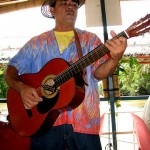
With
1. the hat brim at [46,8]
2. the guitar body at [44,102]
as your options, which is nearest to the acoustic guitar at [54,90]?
the guitar body at [44,102]

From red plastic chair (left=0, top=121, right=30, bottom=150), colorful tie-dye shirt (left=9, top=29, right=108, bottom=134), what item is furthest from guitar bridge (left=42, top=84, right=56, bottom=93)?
red plastic chair (left=0, top=121, right=30, bottom=150)

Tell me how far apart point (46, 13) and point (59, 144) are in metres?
1.23

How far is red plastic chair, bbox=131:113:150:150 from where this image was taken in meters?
2.02

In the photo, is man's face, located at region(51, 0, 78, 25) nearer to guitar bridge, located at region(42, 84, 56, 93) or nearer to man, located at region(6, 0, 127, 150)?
man, located at region(6, 0, 127, 150)

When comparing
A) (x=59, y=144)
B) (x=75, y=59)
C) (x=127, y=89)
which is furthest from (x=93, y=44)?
(x=127, y=89)

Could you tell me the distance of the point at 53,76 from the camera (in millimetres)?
1432

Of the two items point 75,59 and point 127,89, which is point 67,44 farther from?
point 127,89

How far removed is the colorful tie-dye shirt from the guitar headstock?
0.31 m

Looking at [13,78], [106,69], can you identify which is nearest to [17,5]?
[13,78]

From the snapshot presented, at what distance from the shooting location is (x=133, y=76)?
4.01 metres

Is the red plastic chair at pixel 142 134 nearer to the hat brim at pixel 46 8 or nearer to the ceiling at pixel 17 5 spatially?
the hat brim at pixel 46 8

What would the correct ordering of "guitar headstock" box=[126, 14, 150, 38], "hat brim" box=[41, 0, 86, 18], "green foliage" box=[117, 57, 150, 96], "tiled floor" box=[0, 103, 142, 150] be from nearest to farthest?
"guitar headstock" box=[126, 14, 150, 38], "hat brim" box=[41, 0, 86, 18], "green foliage" box=[117, 57, 150, 96], "tiled floor" box=[0, 103, 142, 150]

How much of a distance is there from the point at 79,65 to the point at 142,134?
1175 millimetres

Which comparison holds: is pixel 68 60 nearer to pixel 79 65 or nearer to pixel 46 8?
pixel 79 65
